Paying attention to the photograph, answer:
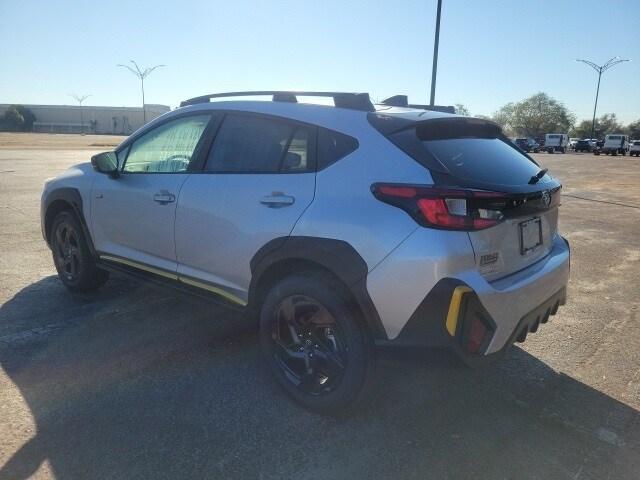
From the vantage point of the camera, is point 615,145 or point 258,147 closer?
point 258,147

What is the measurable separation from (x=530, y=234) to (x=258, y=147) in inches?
65.7

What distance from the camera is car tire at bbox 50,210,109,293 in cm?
464

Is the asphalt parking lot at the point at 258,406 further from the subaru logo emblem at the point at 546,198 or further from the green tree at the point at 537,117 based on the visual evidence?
the green tree at the point at 537,117

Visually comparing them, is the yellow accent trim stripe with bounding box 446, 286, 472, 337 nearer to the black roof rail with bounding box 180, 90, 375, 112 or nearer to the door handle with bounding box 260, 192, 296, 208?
the door handle with bounding box 260, 192, 296, 208

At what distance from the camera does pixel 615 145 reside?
187 feet

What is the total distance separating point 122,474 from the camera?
2.42m

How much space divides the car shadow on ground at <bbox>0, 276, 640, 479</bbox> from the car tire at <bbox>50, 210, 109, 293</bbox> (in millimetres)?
779

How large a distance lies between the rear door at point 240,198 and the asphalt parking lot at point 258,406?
654 mm

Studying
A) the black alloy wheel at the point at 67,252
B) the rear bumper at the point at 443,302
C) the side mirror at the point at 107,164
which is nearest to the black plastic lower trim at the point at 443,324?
the rear bumper at the point at 443,302

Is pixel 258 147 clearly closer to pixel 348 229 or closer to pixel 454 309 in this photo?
pixel 348 229

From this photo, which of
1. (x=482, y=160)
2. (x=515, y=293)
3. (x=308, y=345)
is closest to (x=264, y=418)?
(x=308, y=345)

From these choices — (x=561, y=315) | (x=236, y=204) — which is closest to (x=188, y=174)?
(x=236, y=204)

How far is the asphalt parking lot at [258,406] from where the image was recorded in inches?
99.8

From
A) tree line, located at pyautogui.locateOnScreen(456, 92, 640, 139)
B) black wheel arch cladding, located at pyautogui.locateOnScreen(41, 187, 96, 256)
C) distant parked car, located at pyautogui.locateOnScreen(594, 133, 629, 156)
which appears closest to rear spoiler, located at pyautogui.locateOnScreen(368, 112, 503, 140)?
black wheel arch cladding, located at pyautogui.locateOnScreen(41, 187, 96, 256)
